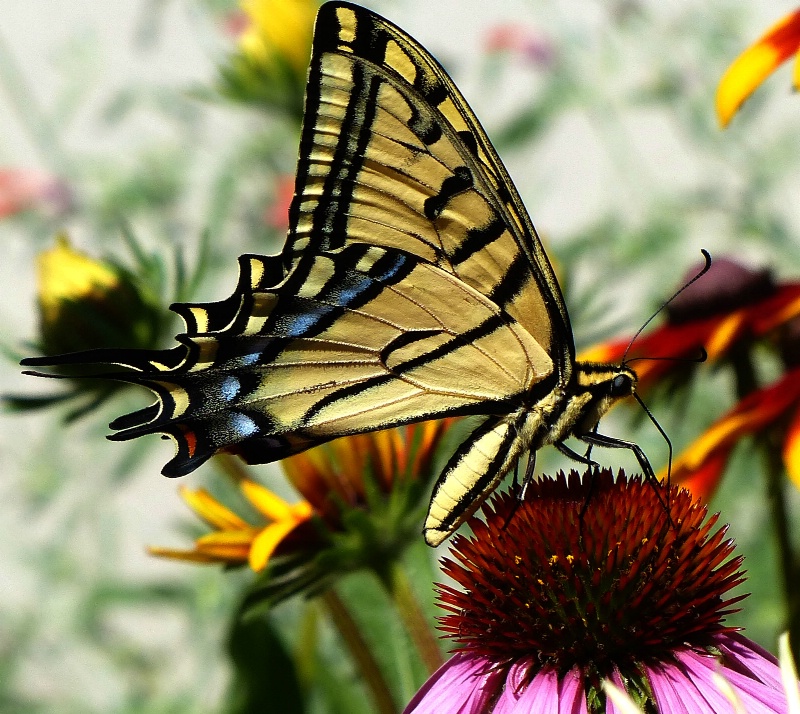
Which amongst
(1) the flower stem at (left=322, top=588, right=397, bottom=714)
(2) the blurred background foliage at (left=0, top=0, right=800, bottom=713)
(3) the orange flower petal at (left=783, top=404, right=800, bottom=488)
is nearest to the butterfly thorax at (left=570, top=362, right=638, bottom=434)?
(3) the orange flower petal at (left=783, top=404, right=800, bottom=488)

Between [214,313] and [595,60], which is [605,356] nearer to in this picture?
[214,313]

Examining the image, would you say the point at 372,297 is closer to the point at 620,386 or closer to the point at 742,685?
the point at 620,386

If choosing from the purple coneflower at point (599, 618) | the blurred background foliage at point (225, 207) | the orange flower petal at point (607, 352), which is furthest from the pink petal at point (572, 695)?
the blurred background foliage at point (225, 207)

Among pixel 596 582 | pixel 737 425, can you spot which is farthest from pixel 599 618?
pixel 737 425

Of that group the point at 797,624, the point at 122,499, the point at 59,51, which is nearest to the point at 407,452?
the point at 797,624

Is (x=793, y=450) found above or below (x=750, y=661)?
above

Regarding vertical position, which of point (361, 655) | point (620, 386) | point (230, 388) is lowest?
point (361, 655)

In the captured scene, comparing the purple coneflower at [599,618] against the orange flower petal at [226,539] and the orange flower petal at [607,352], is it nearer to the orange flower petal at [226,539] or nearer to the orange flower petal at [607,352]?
the orange flower petal at [226,539]
